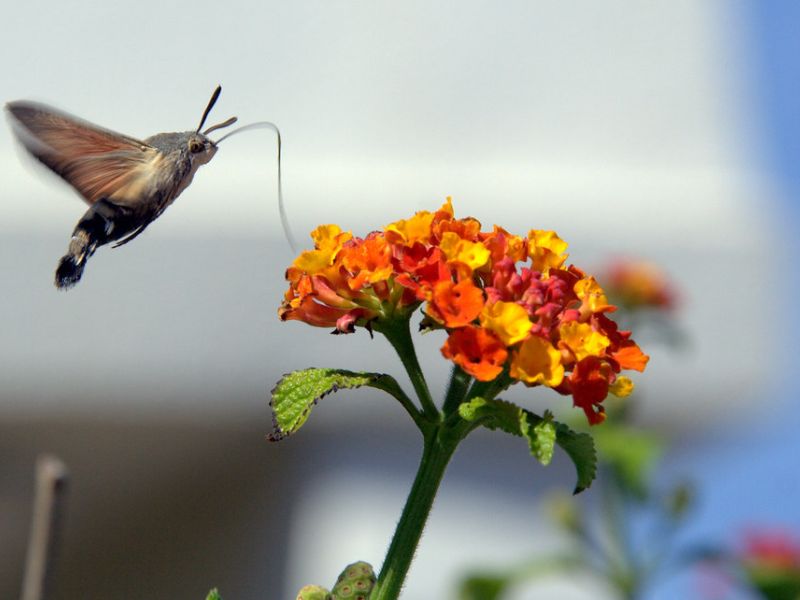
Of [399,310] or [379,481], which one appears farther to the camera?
[379,481]

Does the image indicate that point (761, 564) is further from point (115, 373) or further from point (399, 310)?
point (115, 373)

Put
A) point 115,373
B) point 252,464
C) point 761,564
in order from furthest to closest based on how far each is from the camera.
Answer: point 252,464
point 115,373
point 761,564

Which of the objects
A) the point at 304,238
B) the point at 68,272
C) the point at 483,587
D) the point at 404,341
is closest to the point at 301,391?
the point at 404,341

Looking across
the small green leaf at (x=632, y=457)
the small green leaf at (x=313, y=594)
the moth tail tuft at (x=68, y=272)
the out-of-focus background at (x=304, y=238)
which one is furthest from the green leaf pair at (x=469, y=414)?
the out-of-focus background at (x=304, y=238)

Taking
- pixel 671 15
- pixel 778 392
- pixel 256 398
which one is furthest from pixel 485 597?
pixel 671 15

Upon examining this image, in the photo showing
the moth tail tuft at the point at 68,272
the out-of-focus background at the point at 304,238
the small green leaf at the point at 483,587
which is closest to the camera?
the moth tail tuft at the point at 68,272

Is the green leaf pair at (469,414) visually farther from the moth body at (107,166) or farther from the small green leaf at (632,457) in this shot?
the small green leaf at (632,457)

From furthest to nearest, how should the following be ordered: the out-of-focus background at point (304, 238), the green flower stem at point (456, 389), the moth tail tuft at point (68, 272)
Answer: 1. the out-of-focus background at point (304, 238)
2. the moth tail tuft at point (68, 272)
3. the green flower stem at point (456, 389)

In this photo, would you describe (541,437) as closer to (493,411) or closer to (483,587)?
(493,411)
